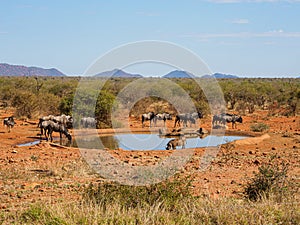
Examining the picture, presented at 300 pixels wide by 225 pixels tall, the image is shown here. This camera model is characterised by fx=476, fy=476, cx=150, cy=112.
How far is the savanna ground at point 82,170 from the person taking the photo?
31.4 feet

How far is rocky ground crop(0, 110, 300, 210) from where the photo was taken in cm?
1008

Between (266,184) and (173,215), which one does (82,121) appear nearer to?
(266,184)

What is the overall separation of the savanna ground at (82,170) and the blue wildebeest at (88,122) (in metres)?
4.48

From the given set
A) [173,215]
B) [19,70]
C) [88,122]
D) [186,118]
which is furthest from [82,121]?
[19,70]

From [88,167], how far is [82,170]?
792 millimetres

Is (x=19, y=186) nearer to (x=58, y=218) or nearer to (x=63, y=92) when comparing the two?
(x=58, y=218)

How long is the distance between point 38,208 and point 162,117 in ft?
77.0

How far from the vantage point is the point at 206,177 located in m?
12.2

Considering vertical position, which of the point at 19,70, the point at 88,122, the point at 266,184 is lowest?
the point at 266,184

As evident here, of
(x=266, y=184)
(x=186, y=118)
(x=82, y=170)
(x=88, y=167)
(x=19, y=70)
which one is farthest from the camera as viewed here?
(x=19, y=70)

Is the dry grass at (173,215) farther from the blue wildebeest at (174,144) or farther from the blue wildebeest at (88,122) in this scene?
the blue wildebeest at (88,122)

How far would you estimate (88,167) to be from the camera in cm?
1388

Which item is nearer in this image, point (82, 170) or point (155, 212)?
point (155, 212)

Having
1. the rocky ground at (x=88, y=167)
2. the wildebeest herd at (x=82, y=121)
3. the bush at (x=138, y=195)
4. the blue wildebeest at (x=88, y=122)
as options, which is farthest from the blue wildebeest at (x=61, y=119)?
the bush at (x=138, y=195)
